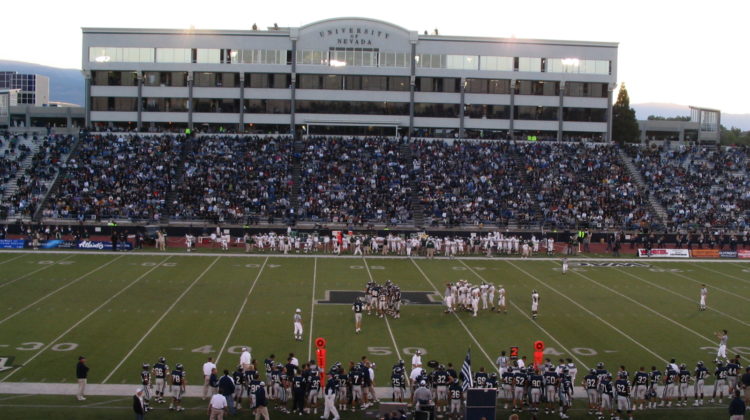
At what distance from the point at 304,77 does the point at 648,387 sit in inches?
1899

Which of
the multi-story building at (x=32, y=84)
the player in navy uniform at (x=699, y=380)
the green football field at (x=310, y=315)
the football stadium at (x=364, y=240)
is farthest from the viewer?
the multi-story building at (x=32, y=84)

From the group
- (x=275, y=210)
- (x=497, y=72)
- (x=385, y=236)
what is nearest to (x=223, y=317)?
(x=385, y=236)

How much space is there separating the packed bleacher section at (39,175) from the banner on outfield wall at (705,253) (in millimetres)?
41773

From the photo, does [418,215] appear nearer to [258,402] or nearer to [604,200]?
[604,200]

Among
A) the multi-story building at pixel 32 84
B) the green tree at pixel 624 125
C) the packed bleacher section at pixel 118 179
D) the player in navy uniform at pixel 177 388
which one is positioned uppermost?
the multi-story building at pixel 32 84

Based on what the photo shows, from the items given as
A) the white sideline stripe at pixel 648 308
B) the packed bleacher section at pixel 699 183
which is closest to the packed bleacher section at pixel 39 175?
the white sideline stripe at pixel 648 308

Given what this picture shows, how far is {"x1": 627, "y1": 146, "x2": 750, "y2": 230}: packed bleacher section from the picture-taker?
166 ft

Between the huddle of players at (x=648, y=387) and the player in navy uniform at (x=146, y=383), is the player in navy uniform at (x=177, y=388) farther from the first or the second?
the huddle of players at (x=648, y=387)

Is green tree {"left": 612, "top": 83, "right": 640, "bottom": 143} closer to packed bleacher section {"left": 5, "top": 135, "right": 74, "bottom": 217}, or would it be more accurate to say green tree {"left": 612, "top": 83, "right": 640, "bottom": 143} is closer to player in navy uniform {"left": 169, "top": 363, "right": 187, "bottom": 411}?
packed bleacher section {"left": 5, "top": 135, "right": 74, "bottom": 217}

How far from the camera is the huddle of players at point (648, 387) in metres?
17.3

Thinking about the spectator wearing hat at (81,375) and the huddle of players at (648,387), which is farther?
the huddle of players at (648,387)

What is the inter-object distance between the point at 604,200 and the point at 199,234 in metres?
28.4

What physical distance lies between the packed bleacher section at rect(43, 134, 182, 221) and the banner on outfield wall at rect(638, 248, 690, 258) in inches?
1195

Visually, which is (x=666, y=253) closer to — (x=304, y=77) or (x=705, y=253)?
(x=705, y=253)
